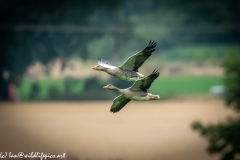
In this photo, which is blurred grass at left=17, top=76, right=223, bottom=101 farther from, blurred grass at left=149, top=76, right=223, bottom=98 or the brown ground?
the brown ground

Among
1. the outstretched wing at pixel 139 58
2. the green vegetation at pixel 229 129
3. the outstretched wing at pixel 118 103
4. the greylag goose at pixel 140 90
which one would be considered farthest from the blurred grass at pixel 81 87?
the greylag goose at pixel 140 90

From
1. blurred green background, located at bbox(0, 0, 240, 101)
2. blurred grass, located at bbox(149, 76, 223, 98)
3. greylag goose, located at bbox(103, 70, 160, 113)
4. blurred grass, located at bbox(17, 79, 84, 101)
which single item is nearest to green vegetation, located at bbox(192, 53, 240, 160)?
blurred green background, located at bbox(0, 0, 240, 101)

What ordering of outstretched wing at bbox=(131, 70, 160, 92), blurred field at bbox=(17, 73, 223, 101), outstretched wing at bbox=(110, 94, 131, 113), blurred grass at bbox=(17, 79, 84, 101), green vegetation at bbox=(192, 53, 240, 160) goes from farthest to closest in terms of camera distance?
blurred field at bbox=(17, 73, 223, 101)
blurred grass at bbox=(17, 79, 84, 101)
green vegetation at bbox=(192, 53, 240, 160)
outstretched wing at bbox=(110, 94, 131, 113)
outstretched wing at bbox=(131, 70, 160, 92)

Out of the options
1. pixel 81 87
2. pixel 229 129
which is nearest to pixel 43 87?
pixel 81 87

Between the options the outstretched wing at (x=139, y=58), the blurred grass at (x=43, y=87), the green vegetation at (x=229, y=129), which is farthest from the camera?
the blurred grass at (x=43, y=87)

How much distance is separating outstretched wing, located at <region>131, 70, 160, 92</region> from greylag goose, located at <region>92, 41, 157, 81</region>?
64 mm

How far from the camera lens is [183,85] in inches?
1529

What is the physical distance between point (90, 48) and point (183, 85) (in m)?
5.62

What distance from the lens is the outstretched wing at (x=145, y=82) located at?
579cm

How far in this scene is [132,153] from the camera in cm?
2794

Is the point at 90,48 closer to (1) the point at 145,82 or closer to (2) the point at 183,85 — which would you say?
(2) the point at 183,85

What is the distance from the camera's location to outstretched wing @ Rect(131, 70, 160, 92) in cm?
579

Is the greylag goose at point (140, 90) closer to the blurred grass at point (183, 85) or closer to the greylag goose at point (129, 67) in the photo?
the greylag goose at point (129, 67)

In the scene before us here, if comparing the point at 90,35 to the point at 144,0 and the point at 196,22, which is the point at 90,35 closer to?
the point at 144,0
